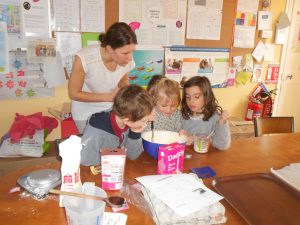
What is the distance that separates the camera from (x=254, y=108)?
346 cm

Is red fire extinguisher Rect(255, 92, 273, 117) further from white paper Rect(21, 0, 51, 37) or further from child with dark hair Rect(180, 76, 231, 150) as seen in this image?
white paper Rect(21, 0, 51, 37)

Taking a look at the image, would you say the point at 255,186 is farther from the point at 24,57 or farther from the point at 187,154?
the point at 24,57

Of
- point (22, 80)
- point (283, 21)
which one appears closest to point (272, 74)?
point (283, 21)

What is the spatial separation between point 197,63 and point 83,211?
2518 mm

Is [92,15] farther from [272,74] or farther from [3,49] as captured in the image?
[272,74]

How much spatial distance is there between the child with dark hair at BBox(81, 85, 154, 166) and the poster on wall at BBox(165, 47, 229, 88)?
168cm

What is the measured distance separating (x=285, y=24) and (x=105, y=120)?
294 cm

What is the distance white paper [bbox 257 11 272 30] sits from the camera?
11.0 ft

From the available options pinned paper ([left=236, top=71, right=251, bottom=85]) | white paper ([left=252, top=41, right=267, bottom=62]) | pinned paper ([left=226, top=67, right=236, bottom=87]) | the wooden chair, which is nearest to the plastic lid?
the wooden chair

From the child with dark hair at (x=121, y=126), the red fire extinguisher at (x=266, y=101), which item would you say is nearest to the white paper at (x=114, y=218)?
Result: the child with dark hair at (x=121, y=126)

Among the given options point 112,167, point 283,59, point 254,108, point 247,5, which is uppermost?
point 247,5

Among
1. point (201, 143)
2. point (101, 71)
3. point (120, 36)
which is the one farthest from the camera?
point (101, 71)

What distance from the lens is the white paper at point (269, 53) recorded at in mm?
3500

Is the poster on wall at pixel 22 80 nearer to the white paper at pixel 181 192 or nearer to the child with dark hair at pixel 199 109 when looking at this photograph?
the child with dark hair at pixel 199 109
